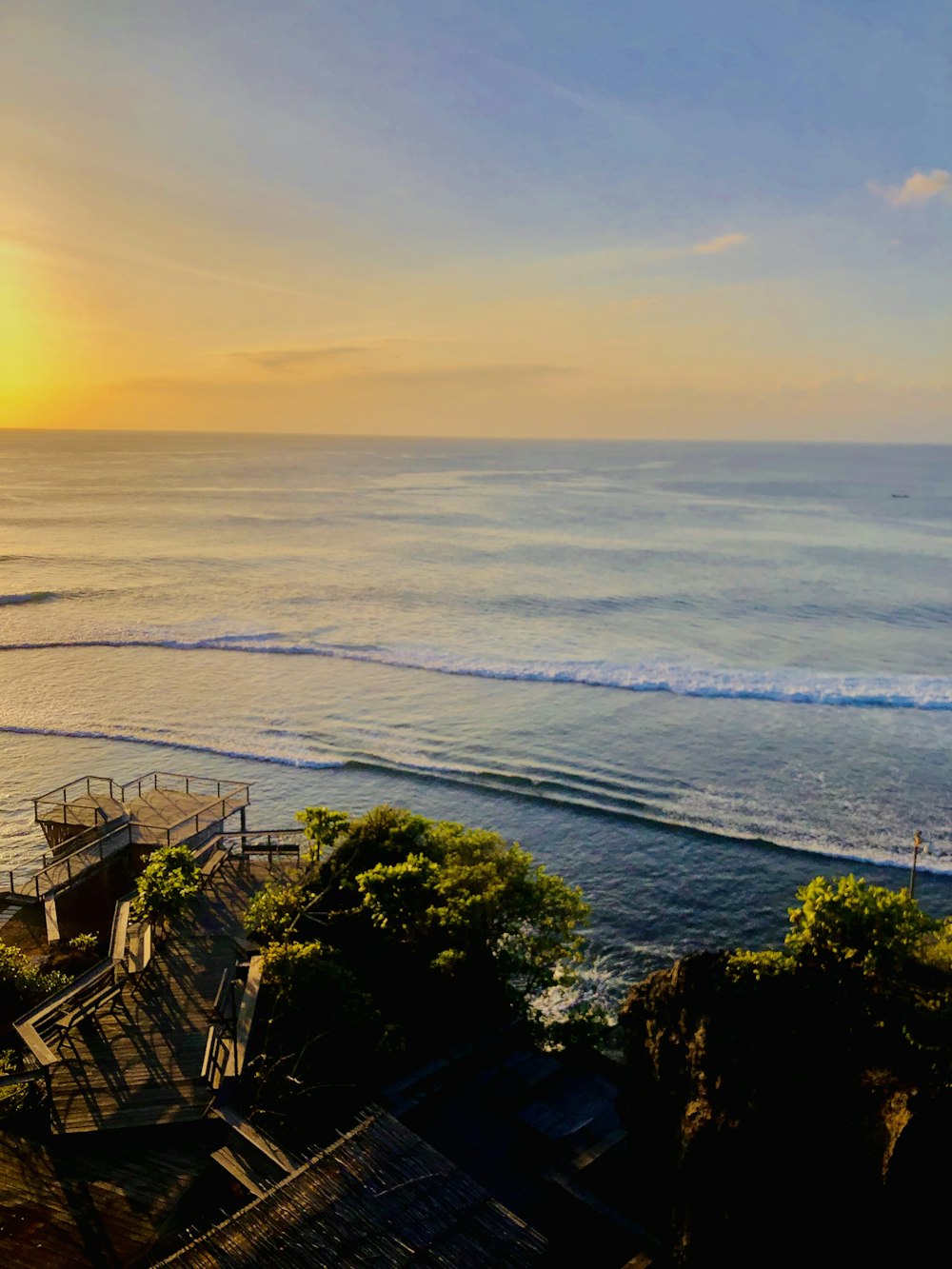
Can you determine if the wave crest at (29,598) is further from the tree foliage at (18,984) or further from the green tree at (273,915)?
the green tree at (273,915)

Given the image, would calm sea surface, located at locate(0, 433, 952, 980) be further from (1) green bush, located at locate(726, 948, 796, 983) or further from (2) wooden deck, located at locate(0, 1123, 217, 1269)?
(2) wooden deck, located at locate(0, 1123, 217, 1269)

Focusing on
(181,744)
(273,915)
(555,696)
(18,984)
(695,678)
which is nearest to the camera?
(273,915)

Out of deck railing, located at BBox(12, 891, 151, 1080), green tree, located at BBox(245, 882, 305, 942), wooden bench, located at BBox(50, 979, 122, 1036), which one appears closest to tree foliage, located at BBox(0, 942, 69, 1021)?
deck railing, located at BBox(12, 891, 151, 1080)

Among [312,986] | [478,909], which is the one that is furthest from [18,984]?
[478,909]

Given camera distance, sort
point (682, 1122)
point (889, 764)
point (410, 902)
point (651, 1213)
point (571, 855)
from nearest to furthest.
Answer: point (682, 1122) → point (651, 1213) → point (410, 902) → point (571, 855) → point (889, 764)

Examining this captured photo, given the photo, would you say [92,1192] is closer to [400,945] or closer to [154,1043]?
[154,1043]

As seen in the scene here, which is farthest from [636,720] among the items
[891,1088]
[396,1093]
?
[891,1088]

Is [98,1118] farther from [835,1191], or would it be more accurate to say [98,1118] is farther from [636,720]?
[636,720]
